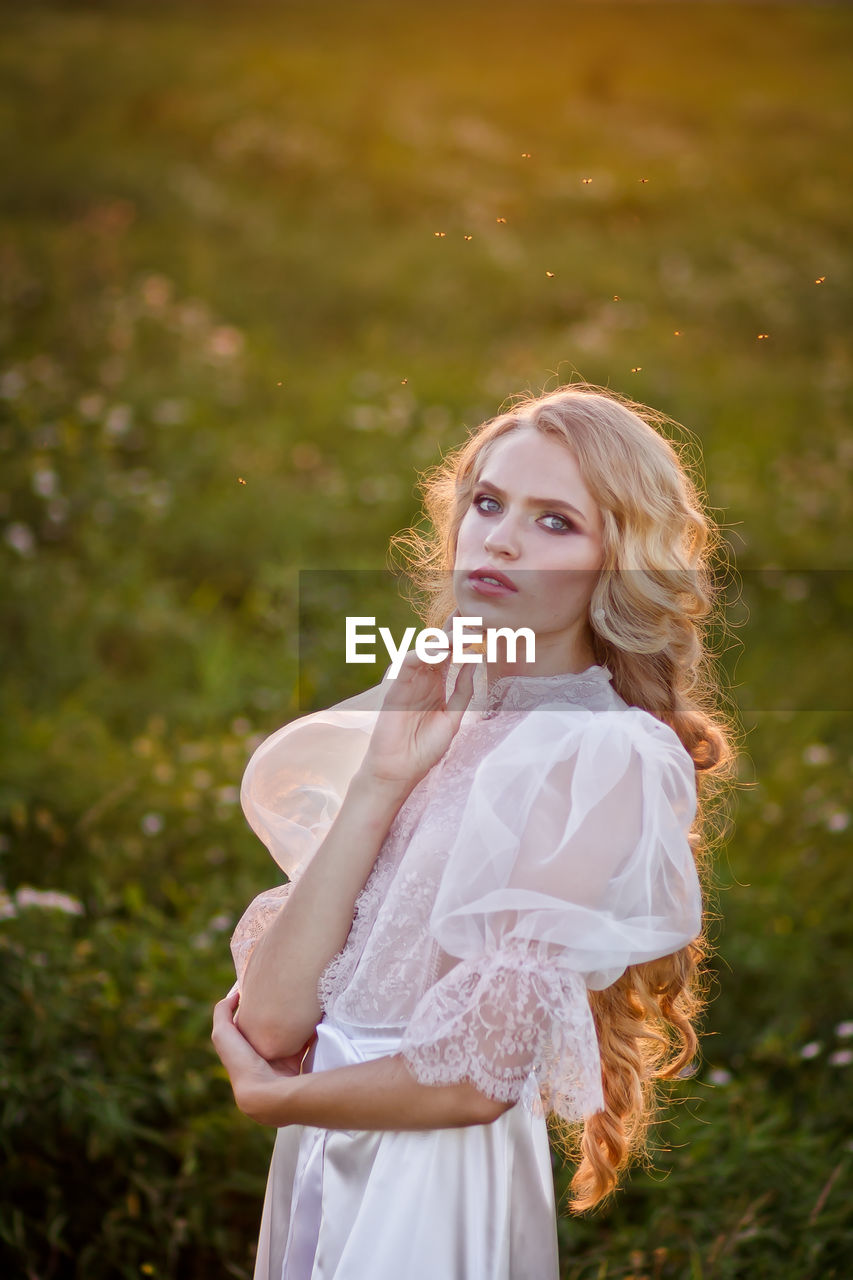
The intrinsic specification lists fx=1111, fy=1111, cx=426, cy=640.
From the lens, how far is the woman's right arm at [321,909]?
175cm

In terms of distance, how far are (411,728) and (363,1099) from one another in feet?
1.83

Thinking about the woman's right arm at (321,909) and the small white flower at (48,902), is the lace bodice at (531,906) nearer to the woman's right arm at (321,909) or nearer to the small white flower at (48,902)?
the woman's right arm at (321,909)

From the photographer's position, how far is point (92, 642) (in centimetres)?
540

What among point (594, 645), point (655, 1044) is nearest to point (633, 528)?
point (594, 645)

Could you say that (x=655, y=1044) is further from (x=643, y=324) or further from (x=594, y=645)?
(x=643, y=324)

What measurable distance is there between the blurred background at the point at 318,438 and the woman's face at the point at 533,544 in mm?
1683

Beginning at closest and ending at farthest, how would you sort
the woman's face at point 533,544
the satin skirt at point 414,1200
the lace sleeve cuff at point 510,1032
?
the lace sleeve cuff at point 510,1032 < the satin skirt at point 414,1200 < the woman's face at point 533,544

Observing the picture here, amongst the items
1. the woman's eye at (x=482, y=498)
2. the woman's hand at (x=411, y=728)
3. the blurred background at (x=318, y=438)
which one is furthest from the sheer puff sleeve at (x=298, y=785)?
the blurred background at (x=318, y=438)

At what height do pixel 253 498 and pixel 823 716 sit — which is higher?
pixel 253 498

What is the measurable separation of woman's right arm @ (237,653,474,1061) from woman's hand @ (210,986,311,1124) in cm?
5

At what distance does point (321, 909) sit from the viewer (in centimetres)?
175

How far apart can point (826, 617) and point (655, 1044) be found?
4564 mm

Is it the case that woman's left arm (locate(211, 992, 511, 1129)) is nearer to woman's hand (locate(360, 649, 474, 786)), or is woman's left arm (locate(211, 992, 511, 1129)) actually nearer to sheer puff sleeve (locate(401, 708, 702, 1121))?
sheer puff sleeve (locate(401, 708, 702, 1121))

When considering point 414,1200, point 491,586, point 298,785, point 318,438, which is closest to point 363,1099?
point 414,1200
